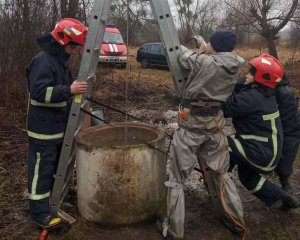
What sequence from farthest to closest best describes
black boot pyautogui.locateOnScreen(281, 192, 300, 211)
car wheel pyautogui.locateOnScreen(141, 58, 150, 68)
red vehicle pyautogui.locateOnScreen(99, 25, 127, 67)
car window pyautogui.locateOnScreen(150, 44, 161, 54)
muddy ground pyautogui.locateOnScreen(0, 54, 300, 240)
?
car wheel pyautogui.locateOnScreen(141, 58, 150, 68), car window pyautogui.locateOnScreen(150, 44, 161, 54), red vehicle pyautogui.locateOnScreen(99, 25, 127, 67), black boot pyautogui.locateOnScreen(281, 192, 300, 211), muddy ground pyautogui.locateOnScreen(0, 54, 300, 240)

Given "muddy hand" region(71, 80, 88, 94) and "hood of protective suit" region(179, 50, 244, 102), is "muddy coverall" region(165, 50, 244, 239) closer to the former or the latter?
"hood of protective suit" region(179, 50, 244, 102)

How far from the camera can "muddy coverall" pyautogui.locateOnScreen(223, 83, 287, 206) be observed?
3.77 metres

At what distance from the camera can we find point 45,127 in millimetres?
3600

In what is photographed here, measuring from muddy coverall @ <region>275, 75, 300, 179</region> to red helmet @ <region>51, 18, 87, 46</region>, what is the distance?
89.5 inches

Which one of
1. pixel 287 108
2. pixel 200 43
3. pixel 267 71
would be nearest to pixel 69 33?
pixel 200 43

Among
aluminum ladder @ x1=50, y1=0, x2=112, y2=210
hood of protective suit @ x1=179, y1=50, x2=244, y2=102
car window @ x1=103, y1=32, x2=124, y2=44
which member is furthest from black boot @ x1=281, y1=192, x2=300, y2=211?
car window @ x1=103, y1=32, x2=124, y2=44

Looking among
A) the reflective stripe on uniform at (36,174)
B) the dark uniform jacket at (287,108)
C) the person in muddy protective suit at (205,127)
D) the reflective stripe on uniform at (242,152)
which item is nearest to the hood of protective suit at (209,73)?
the person in muddy protective suit at (205,127)

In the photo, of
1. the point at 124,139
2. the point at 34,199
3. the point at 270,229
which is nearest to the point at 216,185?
the point at 270,229

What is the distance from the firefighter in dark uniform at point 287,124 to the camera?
13.9 feet

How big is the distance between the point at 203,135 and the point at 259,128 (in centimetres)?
73

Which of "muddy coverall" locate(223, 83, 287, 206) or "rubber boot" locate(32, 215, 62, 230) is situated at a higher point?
"muddy coverall" locate(223, 83, 287, 206)

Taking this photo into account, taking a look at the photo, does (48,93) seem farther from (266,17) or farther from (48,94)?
(266,17)

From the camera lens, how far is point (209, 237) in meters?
3.69

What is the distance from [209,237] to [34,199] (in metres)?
1.77
